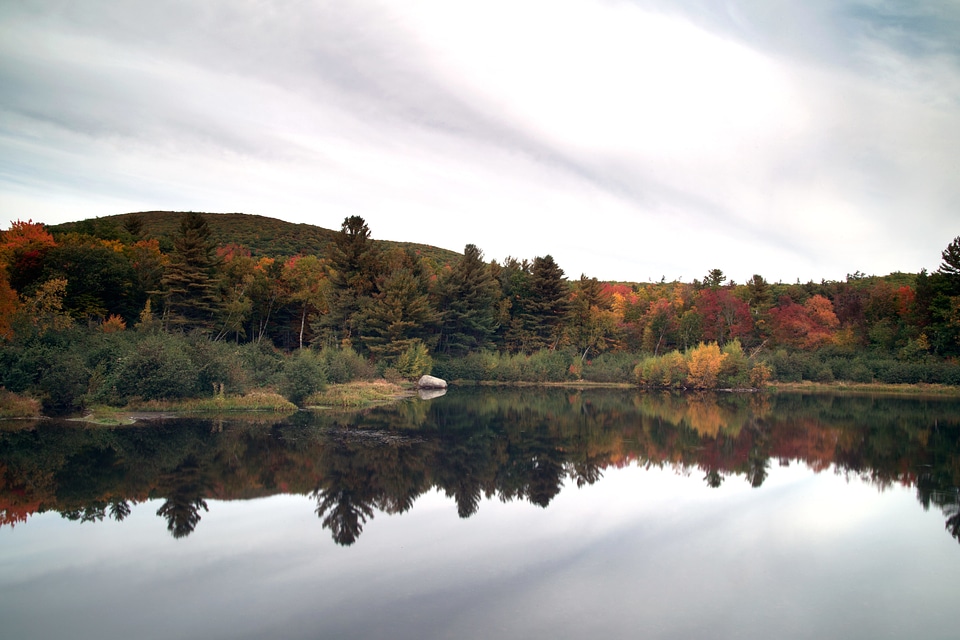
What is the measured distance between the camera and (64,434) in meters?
16.0

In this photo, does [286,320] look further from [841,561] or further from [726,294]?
[841,561]

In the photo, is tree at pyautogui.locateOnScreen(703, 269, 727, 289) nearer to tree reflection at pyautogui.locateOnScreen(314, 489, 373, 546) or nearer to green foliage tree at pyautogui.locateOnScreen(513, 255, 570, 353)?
green foliage tree at pyautogui.locateOnScreen(513, 255, 570, 353)

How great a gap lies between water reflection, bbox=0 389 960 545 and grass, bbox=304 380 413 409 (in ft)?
6.32

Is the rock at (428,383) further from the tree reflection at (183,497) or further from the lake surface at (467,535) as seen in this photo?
the tree reflection at (183,497)

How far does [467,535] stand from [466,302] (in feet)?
123

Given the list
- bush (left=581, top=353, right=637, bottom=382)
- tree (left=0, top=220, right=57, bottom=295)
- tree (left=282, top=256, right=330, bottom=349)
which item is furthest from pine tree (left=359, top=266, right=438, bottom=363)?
tree (left=0, top=220, right=57, bottom=295)

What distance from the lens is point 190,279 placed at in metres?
37.2

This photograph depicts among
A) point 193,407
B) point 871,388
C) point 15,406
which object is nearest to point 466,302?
point 193,407

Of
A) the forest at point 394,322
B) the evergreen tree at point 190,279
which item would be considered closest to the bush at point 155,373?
the forest at point 394,322

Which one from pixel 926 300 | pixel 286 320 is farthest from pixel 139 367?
pixel 926 300

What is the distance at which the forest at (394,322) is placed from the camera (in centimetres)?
2291

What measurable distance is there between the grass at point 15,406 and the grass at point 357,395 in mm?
9145

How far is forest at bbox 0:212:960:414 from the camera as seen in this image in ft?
75.2

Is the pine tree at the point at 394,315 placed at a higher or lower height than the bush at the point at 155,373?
higher
